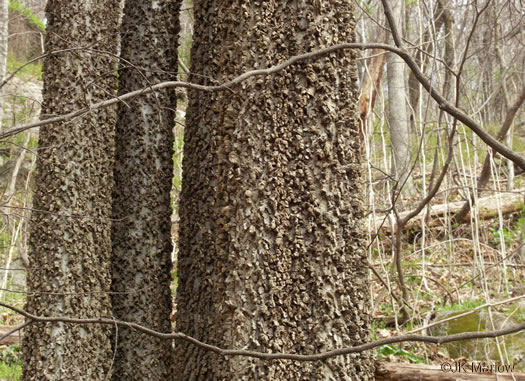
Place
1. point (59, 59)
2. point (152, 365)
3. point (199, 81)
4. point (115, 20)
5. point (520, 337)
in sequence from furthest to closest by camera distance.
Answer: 1. point (520, 337)
2. point (115, 20)
3. point (59, 59)
4. point (152, 365)
5. point (199, 81)

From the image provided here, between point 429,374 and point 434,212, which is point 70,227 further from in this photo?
point 434,212

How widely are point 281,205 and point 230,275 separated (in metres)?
0.34

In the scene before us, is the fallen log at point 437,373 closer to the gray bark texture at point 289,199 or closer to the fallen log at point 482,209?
the gray bark texture at point 289,199

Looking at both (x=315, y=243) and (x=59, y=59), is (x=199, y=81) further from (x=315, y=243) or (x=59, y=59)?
(x=59, y=59)

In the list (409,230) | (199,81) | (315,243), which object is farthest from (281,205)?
(409,230)

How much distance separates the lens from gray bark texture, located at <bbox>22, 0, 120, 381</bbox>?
3414mm

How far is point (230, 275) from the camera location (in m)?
2.06

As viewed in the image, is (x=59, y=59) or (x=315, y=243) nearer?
(x=315, y=243)

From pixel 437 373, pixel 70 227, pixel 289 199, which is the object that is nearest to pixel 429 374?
pixel 437 373

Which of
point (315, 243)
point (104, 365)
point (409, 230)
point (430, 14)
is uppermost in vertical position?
point (430, 14)

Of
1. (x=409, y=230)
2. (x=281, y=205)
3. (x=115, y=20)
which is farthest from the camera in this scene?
(x=409, y=230)

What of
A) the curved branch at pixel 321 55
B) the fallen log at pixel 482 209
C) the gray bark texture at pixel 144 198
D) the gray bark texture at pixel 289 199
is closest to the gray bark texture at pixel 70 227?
the gray bark texture at pixel 144 198

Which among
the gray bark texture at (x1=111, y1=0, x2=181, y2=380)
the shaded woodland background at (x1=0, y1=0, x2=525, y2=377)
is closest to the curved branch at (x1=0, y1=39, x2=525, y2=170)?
the shaded woodland background at (x1=0, y1=0, x2=525, y2=377)

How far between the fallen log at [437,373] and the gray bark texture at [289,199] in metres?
1.35
